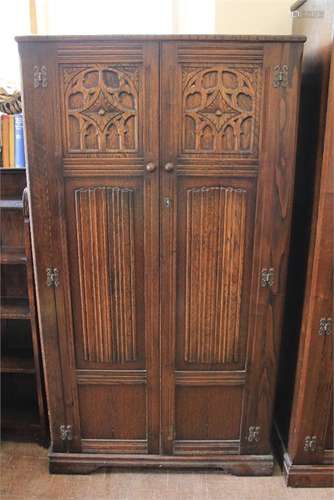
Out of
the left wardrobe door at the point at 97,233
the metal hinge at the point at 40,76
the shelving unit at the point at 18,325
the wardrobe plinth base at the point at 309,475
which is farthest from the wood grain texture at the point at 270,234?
the shelving unit at the point at 18,325

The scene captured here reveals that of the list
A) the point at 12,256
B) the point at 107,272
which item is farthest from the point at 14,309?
the point at 107,272

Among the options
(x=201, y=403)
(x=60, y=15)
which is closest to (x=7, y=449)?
(x=201, y=403)

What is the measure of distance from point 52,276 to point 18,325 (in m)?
0.63

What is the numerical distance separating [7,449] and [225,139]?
65.5 inches

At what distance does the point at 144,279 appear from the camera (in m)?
1.47

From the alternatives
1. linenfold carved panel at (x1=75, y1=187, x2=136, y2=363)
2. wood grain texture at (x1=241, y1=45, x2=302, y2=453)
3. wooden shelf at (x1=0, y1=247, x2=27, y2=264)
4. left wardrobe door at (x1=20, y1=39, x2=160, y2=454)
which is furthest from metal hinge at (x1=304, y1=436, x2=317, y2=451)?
wooden shelf at (x1=0, y1=247, x2=27, y2=264)

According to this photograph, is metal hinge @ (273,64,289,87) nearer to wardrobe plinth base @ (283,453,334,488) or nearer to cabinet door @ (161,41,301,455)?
cabinet door @ (161,41,301,455)

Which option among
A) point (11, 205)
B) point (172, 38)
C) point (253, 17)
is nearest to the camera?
point (172, 38)

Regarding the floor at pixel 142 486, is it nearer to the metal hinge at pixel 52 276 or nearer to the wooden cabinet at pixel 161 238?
the wooden cabinet at pixel 161 238

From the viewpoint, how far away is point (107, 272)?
4.82ft

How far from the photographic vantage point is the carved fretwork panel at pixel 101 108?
129cm

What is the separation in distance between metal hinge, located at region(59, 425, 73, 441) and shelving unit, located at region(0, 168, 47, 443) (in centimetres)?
17

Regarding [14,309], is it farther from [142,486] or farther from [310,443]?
[310,443]

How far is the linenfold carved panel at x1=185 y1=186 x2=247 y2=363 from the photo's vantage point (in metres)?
1.39
